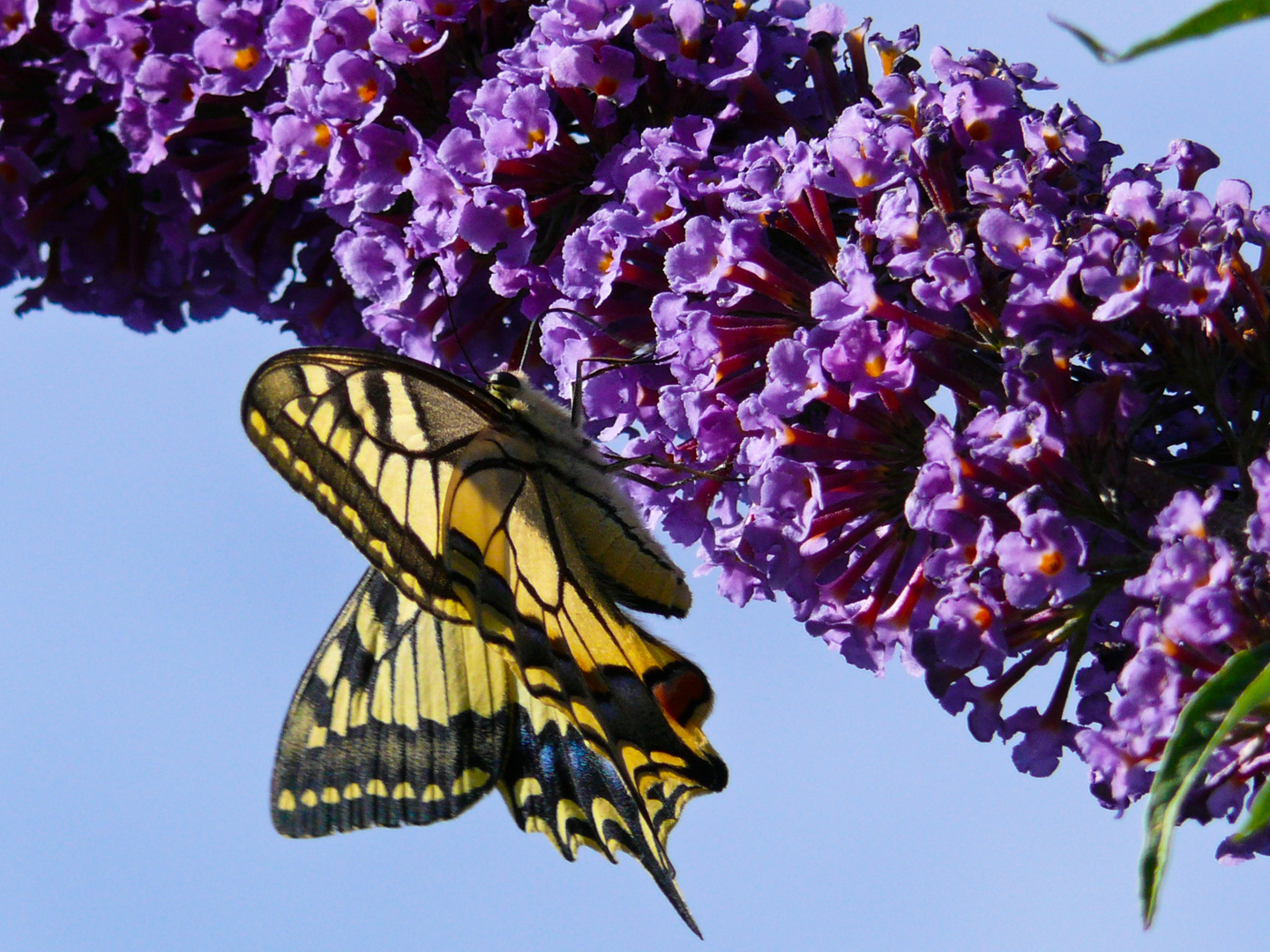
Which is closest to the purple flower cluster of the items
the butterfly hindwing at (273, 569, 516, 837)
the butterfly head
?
the butterfly head

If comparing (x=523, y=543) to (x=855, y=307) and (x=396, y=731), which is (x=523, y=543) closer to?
(x=396, y=731)

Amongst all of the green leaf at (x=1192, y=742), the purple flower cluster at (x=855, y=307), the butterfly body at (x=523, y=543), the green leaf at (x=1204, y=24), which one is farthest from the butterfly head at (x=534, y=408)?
the green leaf at (x=1204, y=24)

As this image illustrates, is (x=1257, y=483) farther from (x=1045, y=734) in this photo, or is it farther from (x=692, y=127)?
(x=692, y=127)

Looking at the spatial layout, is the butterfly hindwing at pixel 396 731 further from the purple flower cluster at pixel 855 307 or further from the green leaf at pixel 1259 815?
the green leaf at pixel 1259 815

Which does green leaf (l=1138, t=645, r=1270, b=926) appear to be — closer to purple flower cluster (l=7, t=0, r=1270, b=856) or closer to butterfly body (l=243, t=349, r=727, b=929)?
purple flower cluster (l=7, t=0, r=1270, b=856)

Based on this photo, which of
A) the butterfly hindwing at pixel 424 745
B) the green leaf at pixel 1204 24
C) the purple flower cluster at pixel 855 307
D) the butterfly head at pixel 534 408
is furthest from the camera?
the butterfly hindwing at pixel 424 745

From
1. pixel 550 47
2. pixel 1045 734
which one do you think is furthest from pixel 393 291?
pixel 1045 734

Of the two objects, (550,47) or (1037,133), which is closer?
(1037,133)
